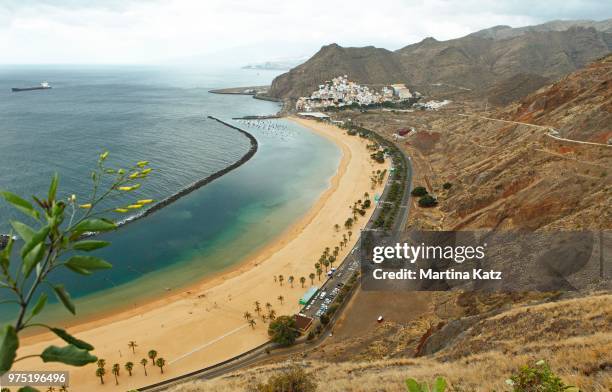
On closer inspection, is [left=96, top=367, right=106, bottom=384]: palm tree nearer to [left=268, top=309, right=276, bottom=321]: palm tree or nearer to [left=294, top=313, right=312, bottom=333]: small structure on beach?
[left=268, top=309, right=276, bottom=321]: palm tree

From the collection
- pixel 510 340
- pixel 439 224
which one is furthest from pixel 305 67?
pixel 510 340

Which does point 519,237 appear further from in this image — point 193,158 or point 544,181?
point 193,158

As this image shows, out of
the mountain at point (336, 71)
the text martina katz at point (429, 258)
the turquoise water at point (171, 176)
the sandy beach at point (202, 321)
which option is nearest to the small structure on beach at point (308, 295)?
the sandy beach at point (202, 321)

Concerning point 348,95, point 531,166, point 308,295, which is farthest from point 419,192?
point 348,95

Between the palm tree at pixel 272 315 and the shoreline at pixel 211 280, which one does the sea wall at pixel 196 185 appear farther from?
the palm tree at pixel 272 315

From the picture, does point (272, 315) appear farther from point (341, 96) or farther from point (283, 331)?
point (341, 96)

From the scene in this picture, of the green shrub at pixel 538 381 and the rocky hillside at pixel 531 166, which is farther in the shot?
the rocky hillside at pixel 531 166
